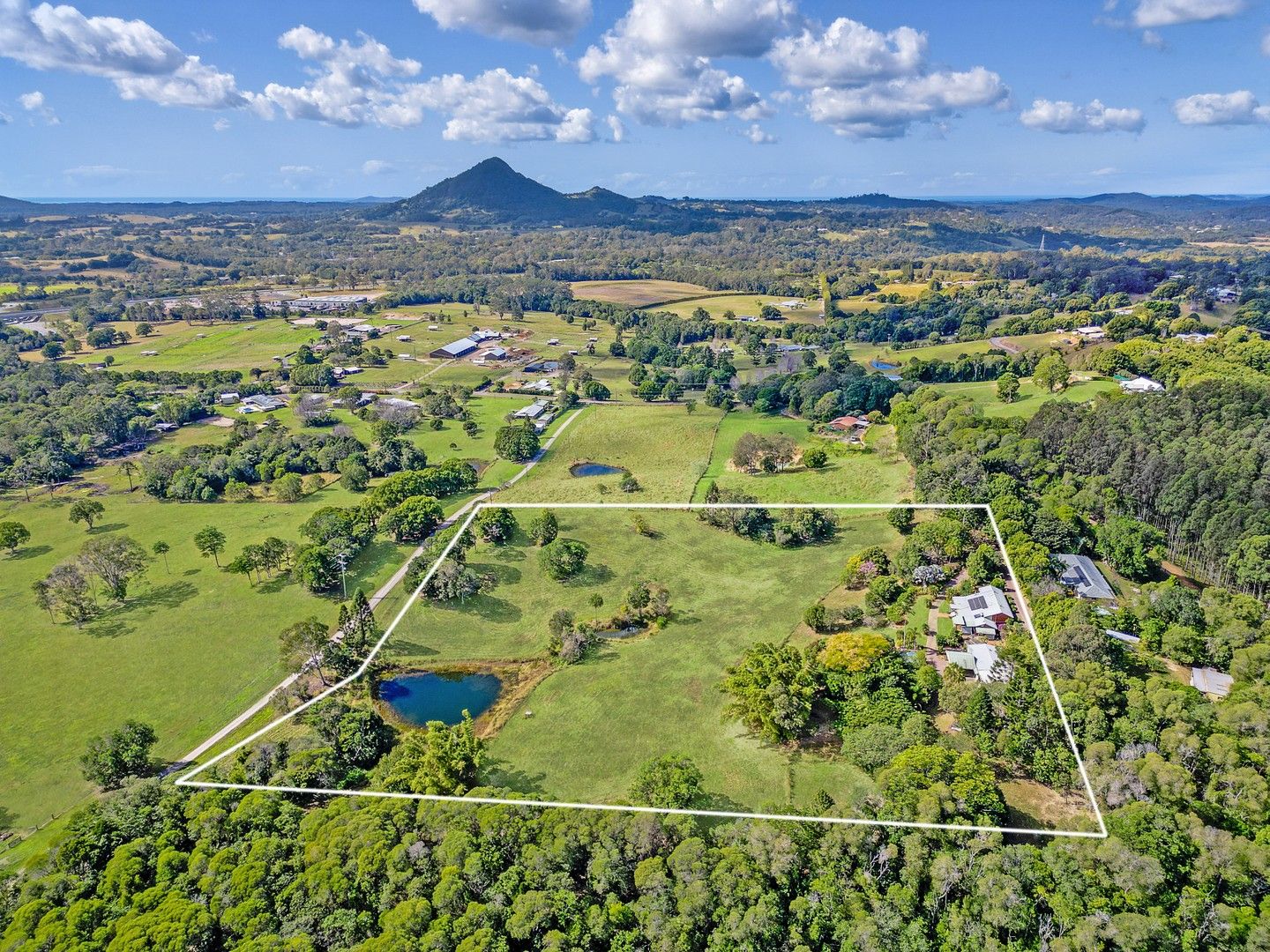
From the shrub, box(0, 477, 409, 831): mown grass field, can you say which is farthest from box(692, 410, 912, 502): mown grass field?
box(0, 477, 409, 831): mown grass field

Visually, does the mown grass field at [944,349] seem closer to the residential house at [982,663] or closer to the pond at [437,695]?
the residential house at [982,663]

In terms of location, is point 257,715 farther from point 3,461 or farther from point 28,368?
point 28,368

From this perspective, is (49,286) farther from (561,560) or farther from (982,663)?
(982,663)

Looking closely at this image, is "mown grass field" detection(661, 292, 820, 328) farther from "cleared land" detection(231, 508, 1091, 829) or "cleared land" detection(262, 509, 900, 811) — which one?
"cleared land" detection(262, 509, 900, 811)

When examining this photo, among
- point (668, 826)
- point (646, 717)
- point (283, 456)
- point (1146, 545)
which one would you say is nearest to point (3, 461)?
point (283, 456)

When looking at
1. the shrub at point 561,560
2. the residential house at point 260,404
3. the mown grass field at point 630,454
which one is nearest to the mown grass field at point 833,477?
the mown grass field at point 630,454
